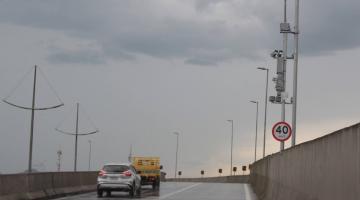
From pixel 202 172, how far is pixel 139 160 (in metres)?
70.8

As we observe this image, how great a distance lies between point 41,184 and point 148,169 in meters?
19.2

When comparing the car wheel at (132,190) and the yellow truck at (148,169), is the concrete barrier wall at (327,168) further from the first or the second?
the yellow truck at (148,169)

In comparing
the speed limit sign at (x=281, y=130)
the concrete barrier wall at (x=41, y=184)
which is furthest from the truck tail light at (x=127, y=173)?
the speed limit sign at (x=281, y=130)

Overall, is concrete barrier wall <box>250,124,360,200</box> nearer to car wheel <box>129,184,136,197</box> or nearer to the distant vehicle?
the distant vehicle

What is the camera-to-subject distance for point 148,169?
1876 inches

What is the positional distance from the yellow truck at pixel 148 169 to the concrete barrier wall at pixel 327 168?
26.4m

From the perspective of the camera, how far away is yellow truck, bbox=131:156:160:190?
47.3 meters

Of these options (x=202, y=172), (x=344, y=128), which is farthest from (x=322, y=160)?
(x=202, y=172)

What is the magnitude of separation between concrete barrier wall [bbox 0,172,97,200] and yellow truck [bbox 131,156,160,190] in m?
8.26

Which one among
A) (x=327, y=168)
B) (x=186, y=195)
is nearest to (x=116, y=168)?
(x=186, y=195)

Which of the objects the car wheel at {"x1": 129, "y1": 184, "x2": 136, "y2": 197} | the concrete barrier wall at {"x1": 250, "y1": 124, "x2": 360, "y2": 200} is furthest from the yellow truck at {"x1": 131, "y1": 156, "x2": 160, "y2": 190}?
the concrete barrier wall at {"x1": 250, "y1": 124, "x2": 360, "y2": 200}

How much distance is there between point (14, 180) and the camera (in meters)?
25.1

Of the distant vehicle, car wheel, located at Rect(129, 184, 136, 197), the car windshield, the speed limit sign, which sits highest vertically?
the speed limit sign

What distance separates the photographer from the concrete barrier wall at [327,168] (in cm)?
1141
